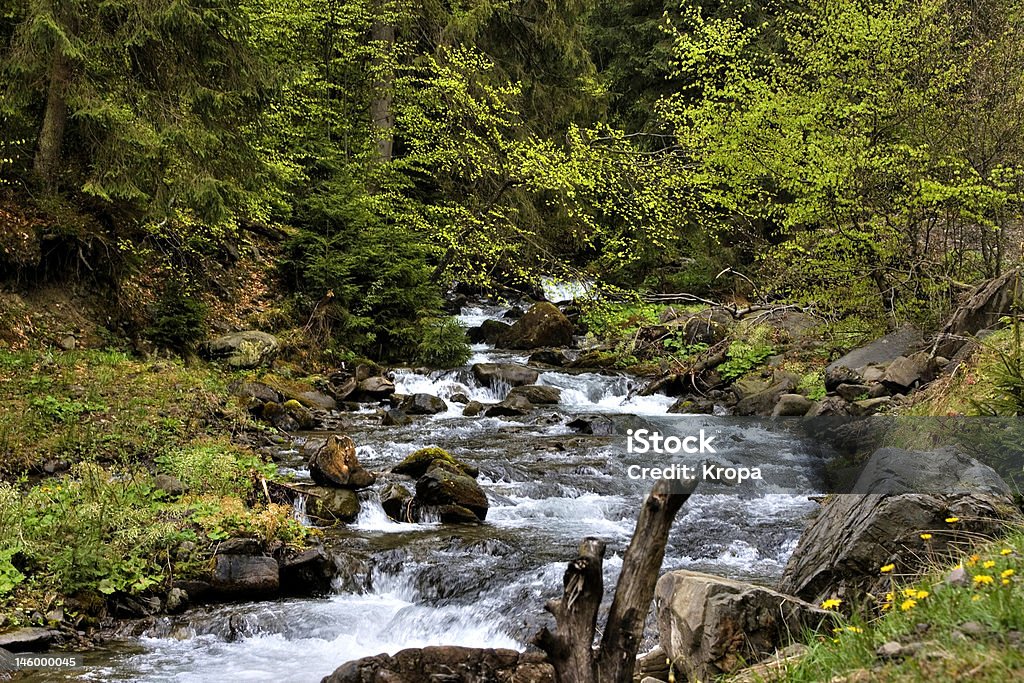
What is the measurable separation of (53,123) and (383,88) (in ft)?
28.9

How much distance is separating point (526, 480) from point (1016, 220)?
805 centimetres

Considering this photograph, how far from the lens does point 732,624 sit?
442 centimetres

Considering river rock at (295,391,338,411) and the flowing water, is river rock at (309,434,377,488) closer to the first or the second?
the flowing water

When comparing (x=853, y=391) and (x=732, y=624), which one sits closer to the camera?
(x=732, y=624)

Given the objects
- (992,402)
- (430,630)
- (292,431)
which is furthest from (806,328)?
(430,630)

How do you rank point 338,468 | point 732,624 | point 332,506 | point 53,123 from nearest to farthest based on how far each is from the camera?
point 732,624 < point 332,506 < point 338,468 < point 53,123

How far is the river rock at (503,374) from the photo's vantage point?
634 inches

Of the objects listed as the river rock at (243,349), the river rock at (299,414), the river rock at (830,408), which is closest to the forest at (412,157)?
the river rock at (243,349)

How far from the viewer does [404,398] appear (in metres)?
14.9

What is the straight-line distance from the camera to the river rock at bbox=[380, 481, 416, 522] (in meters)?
8.55

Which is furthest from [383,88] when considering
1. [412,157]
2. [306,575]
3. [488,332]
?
[306,575]

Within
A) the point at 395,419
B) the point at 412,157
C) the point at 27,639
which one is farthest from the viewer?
the point at 412,157

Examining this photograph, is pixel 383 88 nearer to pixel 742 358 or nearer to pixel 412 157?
pixel 412 157

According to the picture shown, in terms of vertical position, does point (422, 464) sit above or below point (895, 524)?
below
